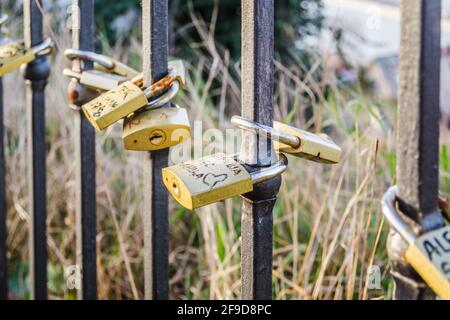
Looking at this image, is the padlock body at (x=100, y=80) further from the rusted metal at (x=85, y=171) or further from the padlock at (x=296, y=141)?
the padlock at (x=296, y=141)

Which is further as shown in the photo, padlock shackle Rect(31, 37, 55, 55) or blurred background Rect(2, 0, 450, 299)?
blurred background Rect(2, 0, 450, 299)

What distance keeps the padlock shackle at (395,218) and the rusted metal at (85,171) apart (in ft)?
1.70

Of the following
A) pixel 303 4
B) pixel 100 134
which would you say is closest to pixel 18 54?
pixel 100 134

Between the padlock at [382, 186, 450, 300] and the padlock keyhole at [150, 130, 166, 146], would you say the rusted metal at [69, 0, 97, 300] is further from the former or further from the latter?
the padlock at [382, 186, 450, 300]

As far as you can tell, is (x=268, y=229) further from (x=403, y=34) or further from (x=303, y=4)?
(x=303, y=4)

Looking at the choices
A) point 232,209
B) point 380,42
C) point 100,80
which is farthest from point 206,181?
point 380,42

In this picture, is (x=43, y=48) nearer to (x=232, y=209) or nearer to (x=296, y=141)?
(x=296, y=141)

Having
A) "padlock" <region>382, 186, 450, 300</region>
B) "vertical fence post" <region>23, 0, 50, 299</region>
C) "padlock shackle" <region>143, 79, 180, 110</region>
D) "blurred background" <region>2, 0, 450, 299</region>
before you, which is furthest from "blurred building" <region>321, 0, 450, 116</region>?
"padlock" <region>382, 186, 450, 300</region>

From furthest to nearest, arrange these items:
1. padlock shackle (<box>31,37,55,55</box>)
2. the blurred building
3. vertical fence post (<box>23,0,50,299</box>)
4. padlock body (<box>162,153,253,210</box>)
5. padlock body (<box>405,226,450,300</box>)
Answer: the blurred building
vertical fence post (<box>23,0,50,299</box>)
padlock shackle (<box>31,37,55,55</box>)
padlock body (<box>162,153,253,210</box>)
padlock body (<box>405,226,450,300</box>)

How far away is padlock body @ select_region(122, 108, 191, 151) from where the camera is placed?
646mm

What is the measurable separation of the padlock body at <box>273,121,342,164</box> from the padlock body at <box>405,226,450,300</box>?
0.16 metres

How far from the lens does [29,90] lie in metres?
1.05

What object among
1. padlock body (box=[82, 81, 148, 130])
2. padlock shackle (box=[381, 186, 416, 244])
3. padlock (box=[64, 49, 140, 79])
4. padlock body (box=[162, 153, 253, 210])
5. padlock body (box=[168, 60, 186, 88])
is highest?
padlock (box=[64, 49, 140, 79])
